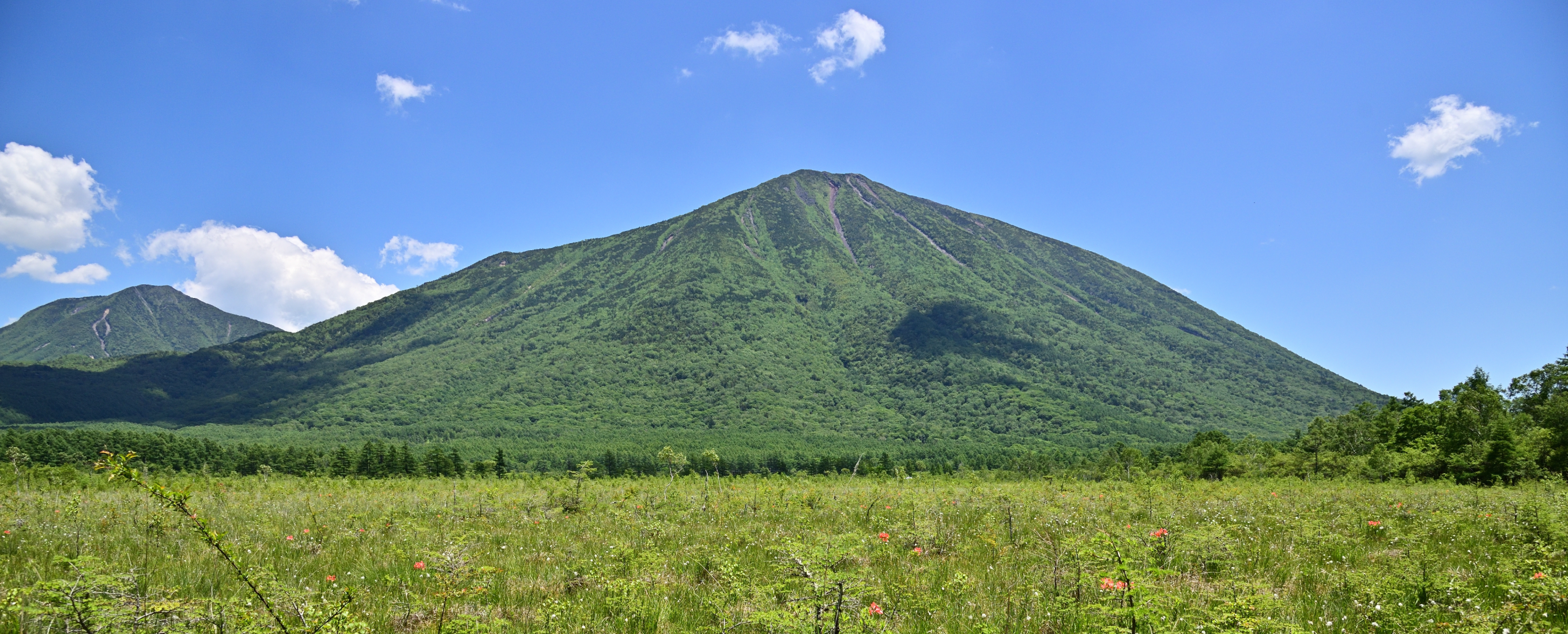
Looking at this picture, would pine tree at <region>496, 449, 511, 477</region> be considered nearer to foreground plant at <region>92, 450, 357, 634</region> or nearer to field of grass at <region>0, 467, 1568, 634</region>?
field of grass at <region>0, 467, 1568, 634</region>

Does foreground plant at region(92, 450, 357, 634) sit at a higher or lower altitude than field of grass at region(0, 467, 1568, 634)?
higher

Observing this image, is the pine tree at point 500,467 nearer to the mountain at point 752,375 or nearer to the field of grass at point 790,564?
the field of grass at point 790,564

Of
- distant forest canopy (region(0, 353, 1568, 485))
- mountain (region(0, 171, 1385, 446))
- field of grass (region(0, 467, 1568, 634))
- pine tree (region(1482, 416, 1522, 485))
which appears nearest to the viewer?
field of grass (region(0, 467, 1568, 634))

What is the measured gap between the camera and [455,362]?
518 feet

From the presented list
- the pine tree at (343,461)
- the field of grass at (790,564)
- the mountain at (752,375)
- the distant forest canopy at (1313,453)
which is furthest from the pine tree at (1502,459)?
the mountain at (752,375)

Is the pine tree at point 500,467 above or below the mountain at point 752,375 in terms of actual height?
below

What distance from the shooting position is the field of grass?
165 inches

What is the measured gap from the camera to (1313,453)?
32.0 m

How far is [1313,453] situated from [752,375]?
4786 inches

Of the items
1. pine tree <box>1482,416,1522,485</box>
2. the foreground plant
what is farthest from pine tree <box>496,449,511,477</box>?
pine tree <box>1482,416,1522,485</box>

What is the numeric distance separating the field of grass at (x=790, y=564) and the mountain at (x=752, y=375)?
94.7 meters

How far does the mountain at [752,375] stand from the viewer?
123875 mm

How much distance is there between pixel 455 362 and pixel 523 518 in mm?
168560

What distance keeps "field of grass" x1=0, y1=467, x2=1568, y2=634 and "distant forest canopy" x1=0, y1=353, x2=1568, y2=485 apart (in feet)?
5.47
